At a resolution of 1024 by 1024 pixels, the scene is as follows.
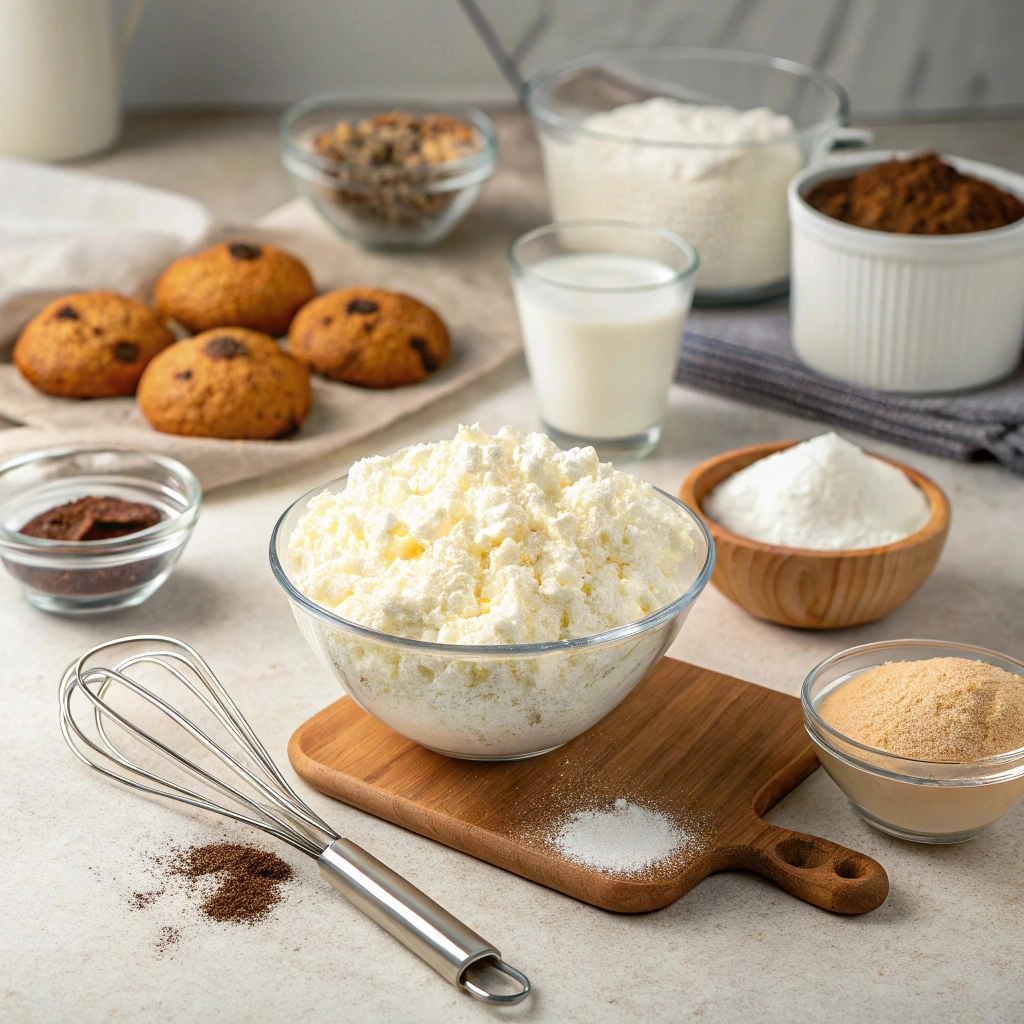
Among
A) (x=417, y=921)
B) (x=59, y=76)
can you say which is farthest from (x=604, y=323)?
(x=59, y=76)

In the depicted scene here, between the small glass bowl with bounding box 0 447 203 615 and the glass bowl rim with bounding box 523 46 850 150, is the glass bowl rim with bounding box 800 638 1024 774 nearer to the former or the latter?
the small glass bowl with bounding box 0 447 203 615

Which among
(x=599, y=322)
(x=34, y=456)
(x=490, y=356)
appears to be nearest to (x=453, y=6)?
(x=490, y=356)

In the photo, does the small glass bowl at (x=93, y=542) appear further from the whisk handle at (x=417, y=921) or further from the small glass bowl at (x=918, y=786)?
the small glass bowl at (x=918, y=786)

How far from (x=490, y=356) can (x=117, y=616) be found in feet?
1.95

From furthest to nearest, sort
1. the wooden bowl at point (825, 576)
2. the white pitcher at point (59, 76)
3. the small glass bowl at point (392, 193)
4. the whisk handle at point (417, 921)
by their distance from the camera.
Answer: the white pitcher at point (59, 76) < the small glass bowl at point (392, 193) < the wooden bowl at point (825, 576) < the whisk handle at point (417, 921)

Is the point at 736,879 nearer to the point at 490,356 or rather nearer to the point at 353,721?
the point at 353,721

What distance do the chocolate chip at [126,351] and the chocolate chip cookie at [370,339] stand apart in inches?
6.8

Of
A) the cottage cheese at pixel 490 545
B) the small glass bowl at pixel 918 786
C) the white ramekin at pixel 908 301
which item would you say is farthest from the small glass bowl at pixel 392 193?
the small glass bowl at pixel 918 786

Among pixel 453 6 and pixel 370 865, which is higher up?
pixel 453 6

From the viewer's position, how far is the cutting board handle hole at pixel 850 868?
82 cm

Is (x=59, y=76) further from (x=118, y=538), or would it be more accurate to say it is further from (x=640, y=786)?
(x=640, y=786)

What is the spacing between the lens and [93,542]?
1071mm

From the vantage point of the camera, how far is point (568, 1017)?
74 cm

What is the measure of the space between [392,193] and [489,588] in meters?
0.99
